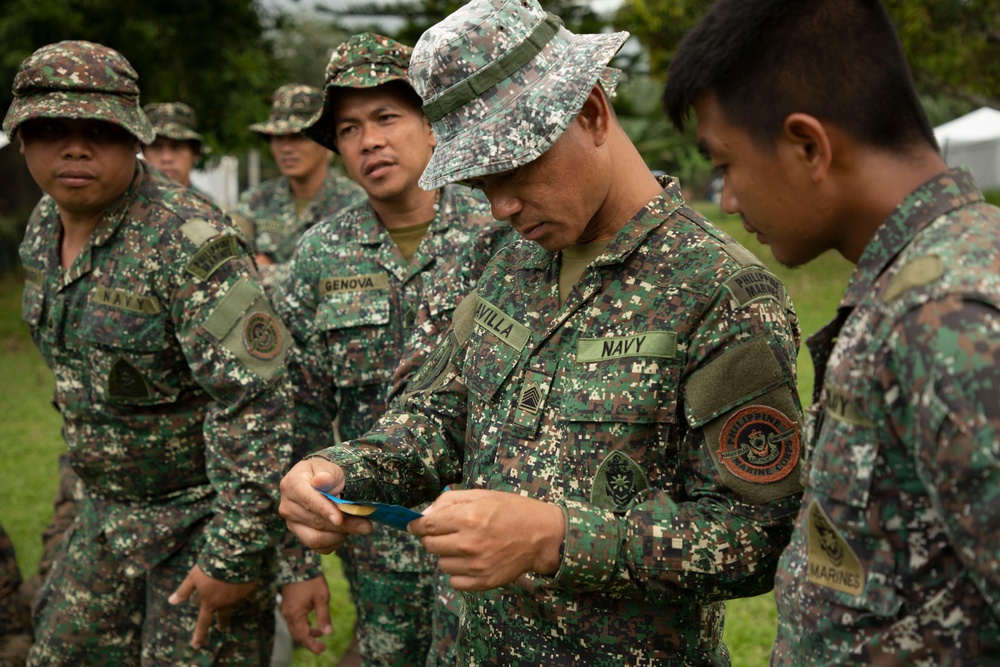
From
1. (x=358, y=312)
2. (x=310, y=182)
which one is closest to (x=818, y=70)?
(x=358, y=312)

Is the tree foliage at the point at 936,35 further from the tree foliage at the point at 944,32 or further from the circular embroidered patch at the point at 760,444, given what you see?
the circular embroidered patch at the point at 760,444

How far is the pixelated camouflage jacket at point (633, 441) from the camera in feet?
5.88

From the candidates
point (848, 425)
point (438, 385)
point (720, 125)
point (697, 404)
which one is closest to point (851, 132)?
point (720, 125)

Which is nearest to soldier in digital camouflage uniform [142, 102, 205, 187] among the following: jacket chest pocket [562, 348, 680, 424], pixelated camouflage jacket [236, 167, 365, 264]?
pixelated camouflage jacket [236, 167, 365, 264]

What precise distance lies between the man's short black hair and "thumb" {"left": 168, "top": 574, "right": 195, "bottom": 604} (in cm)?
231

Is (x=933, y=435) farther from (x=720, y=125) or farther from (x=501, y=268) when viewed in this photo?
(x=501, y=268)

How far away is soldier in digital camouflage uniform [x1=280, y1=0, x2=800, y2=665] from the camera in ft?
5.86

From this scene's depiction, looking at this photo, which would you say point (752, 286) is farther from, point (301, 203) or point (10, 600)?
point (301, 203)

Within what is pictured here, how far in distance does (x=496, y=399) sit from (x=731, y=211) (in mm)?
704

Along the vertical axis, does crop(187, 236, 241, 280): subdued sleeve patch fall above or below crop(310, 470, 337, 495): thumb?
above

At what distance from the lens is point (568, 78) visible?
194 centimetres

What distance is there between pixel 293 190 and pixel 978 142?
21.1m

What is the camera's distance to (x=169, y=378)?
322 cm

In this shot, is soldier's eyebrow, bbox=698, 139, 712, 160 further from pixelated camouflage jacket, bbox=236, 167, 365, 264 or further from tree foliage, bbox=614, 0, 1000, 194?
tree foliage, bbox=614, 0, 1000, 194
